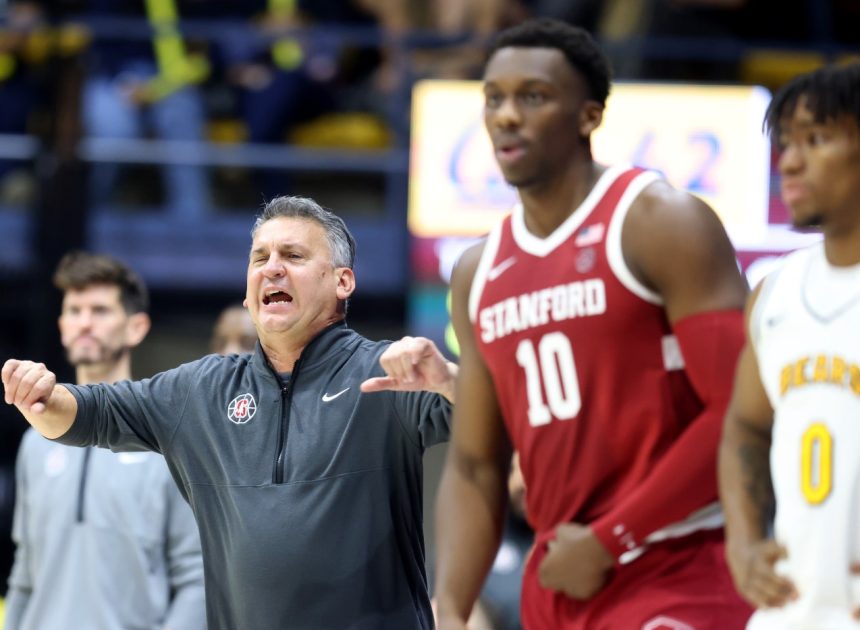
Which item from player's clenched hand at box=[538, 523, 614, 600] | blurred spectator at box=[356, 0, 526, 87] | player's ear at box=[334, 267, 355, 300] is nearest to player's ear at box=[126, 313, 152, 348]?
player's ear at box=[334, 267, 355, 300]

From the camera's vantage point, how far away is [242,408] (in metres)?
4.48

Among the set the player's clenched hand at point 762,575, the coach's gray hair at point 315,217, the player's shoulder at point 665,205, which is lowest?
the player's clenched hand at point 762,575

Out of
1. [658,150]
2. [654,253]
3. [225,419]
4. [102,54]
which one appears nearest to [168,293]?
[102,54]

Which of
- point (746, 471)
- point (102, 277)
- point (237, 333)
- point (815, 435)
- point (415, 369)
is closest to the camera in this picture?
point (815, 435)

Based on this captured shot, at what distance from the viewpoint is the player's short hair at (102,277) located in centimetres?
618

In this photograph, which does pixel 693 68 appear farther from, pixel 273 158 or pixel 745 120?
pixel 273 158

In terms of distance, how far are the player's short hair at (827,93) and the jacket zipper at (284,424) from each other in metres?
1.82

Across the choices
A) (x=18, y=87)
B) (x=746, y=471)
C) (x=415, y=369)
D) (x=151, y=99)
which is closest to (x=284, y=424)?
(x=415, y=369)

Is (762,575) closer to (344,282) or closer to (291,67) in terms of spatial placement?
(344,282)

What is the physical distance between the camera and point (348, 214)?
10.9m

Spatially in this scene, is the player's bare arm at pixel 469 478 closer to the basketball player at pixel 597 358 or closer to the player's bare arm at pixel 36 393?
the basketball player at pixel 597 358

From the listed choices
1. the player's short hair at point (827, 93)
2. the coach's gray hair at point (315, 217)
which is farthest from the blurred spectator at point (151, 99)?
the player's short hair at point (827, 93)

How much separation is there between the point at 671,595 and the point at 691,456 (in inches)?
12.3

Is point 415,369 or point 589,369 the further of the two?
point 415,369
